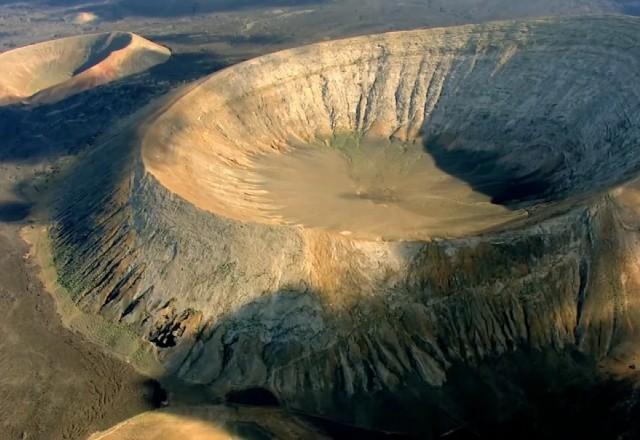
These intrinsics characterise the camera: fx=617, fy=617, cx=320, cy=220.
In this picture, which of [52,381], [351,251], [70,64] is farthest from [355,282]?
[70,64]

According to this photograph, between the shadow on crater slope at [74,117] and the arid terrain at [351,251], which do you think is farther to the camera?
the shadow on crater slope at [74,117]

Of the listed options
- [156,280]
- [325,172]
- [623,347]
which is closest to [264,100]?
[325,172]

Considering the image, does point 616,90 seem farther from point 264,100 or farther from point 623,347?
point 264,100

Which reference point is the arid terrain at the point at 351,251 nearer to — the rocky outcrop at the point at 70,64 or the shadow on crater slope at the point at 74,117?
the shadow on crater slope at the point at 74,117

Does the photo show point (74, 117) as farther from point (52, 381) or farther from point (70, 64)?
point (52, 381)

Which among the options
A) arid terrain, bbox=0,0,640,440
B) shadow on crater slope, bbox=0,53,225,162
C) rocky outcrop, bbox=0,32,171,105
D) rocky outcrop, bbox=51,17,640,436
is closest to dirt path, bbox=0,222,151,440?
arid terrain, bbox=0,0,640,440

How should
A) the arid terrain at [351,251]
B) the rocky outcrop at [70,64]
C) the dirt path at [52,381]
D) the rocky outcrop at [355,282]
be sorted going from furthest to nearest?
the rocky outcrop at [70,64], the rocky outcrop at [355,282], the dirt path at [52,381], the arid terrain at [351,251]

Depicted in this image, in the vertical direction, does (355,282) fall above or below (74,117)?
above

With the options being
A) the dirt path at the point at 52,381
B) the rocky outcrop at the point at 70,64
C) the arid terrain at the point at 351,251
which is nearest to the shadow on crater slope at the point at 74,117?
the arid terrain at the point at 351,251
